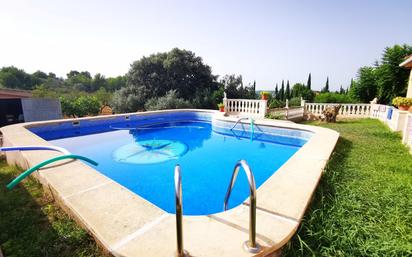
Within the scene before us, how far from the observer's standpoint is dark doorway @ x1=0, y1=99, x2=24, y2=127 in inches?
351

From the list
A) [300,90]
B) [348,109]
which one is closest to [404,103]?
[348,109]

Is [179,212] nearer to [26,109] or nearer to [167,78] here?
[26,109]

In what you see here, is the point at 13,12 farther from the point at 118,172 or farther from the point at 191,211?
the point at 191,211

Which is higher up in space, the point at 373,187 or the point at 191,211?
the point at 373,187

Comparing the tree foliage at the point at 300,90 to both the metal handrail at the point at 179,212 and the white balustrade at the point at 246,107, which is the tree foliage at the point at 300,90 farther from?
the metal handrail at the point at 179,212

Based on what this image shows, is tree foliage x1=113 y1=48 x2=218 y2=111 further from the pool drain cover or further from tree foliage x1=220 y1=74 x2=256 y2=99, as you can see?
the pool drain cover

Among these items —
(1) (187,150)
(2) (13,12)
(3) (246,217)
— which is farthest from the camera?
(2) (13,12)

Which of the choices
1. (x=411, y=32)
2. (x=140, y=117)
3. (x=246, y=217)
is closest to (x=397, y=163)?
(x=246, y=217)

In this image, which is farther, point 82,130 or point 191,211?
point 82,130

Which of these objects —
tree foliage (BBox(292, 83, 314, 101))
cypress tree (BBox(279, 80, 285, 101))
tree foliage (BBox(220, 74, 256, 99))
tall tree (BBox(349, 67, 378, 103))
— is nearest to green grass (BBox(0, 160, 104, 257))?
tree foliage (BBox(220, 74, 256, 99))

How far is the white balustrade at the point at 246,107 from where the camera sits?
11.2 m

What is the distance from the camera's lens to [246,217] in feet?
7.08

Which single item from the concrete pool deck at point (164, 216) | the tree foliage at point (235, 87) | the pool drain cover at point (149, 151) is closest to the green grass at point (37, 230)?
the concrete pool deck at point (164, 216)

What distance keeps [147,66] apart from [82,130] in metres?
9.60
